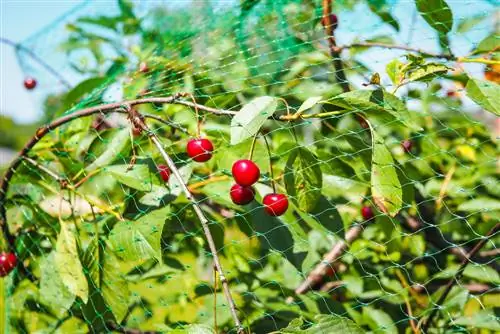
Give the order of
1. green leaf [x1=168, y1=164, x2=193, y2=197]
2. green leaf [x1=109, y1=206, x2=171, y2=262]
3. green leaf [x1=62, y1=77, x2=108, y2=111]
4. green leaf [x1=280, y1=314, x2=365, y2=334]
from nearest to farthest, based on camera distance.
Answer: green leaf [x1=280, y1=314, x2=365, y2=334]
green leaf [x1=109, y1=206, x2=171, y2=262]
green leaf [x1=168, y1=164, x2=193, y2=197]
green leaf [x1=62, y1=77, x2=108, y2=111]

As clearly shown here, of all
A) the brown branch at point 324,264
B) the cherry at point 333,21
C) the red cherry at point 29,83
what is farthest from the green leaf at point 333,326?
the red cherry at point 29,83

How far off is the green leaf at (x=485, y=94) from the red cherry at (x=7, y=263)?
2.72ft

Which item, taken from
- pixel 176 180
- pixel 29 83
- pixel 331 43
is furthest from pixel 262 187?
pixel 29 83

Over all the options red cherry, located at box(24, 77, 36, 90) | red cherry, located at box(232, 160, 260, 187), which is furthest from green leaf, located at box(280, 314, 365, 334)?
red cherry, located at box(24, 77, 36, 90)

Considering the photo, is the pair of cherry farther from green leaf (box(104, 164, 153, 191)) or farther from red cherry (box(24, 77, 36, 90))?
red cherry (box(24, 77, 36, 90))

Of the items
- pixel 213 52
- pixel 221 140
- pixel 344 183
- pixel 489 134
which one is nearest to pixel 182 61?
pixel 213 52

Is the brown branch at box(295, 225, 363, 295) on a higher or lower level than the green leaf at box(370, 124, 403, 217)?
lower

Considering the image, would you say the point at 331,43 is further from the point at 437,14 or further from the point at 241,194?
the point at 241,194

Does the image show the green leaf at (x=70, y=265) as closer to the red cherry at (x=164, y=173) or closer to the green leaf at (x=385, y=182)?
the red cherry at (x=164, y=173)

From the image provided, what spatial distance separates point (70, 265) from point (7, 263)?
0.25 meters

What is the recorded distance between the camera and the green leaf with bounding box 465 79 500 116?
2.73 ft

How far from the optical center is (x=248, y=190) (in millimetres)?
916

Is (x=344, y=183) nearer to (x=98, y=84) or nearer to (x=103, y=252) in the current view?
(x=103, y=252)

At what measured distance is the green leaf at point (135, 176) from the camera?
A: 3.16 ft
